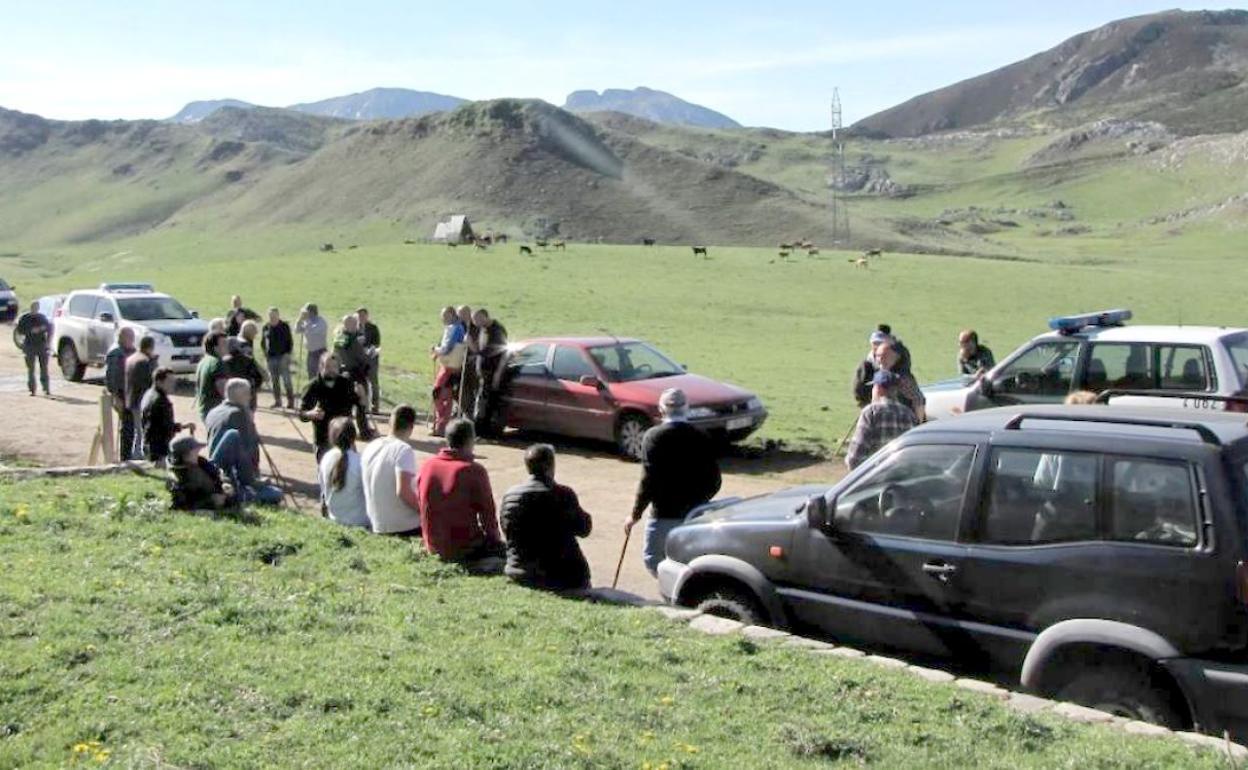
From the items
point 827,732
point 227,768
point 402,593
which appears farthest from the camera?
point 402,593

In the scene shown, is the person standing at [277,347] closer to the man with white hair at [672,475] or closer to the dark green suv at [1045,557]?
the man with white hair at [672,475]

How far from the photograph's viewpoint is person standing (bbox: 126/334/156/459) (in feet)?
46.8

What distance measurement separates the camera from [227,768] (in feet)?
18.2

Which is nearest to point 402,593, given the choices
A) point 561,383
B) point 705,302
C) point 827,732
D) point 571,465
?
point 827,732

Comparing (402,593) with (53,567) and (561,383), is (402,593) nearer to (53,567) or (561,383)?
(53,567)

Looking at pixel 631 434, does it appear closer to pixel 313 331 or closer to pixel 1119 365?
pixel 1119 365

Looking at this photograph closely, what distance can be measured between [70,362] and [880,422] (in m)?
18.2

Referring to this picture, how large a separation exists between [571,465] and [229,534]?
6.84 meters

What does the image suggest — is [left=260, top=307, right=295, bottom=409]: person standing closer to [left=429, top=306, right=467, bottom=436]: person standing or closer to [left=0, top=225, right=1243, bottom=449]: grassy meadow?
[left=0, top=225, right=1243, bottom=449]: grassy meadow

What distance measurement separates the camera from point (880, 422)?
10477 mm

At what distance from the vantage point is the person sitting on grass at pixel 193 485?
1075 cm

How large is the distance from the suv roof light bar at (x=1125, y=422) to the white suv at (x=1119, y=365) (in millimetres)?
4637

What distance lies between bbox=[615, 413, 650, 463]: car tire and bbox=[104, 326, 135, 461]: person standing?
232 inches

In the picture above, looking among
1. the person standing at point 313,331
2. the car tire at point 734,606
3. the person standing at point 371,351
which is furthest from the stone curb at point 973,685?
the person standing at point 313,331
